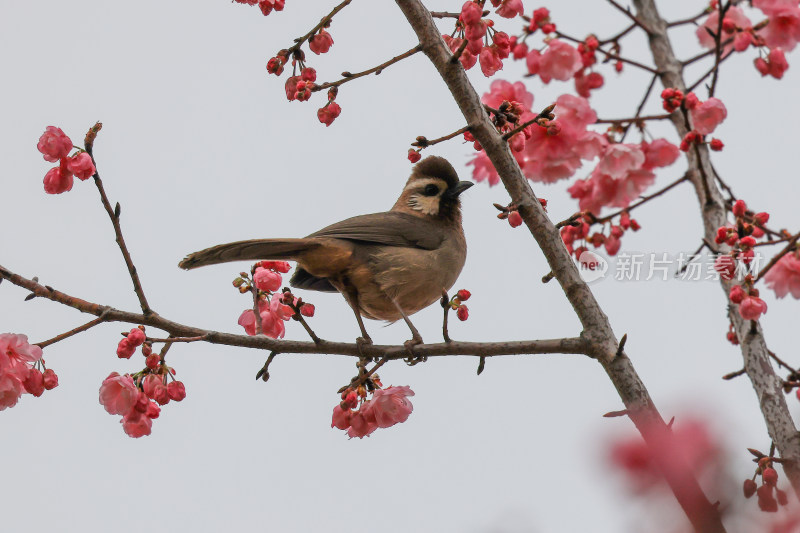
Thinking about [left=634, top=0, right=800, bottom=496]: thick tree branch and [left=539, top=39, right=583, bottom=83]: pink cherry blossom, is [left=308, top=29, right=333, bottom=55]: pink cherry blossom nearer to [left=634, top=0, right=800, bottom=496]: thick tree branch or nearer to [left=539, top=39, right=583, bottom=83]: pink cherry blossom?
[left=539, top=39, right=583, bottom=83]: pink cherry blossom

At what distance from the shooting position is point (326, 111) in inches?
143

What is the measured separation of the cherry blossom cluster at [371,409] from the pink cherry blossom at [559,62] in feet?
4.54

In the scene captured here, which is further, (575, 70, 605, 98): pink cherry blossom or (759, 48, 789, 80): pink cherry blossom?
(575, 70, 605, 98): pink cherry blossom

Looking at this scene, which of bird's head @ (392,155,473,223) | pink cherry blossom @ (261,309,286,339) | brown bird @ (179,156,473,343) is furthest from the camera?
bird's head @ (392,155,473,223)

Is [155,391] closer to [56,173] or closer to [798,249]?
[56,173]

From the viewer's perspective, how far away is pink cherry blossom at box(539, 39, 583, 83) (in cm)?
362

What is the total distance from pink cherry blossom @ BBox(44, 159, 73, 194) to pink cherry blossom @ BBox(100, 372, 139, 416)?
67 cm

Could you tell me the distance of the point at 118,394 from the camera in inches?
123

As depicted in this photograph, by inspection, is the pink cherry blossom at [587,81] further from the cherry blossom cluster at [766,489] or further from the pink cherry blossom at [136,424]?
the pink cherry blossom at [136,424]

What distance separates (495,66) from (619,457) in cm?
254

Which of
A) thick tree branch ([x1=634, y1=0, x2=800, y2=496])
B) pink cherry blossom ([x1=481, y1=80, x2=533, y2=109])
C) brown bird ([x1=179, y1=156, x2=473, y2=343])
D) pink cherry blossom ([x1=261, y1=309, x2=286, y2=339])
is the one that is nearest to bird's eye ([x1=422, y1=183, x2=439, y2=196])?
brown bird ([x1=179, y1=156, x2=473, y2=343])

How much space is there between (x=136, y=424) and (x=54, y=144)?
1.01m

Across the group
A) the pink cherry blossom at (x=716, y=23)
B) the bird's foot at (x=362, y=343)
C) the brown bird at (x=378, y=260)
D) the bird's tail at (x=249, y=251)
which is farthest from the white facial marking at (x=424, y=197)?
the pink cherry blossom at (x=716, y=23)

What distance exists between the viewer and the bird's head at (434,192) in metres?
5.21
